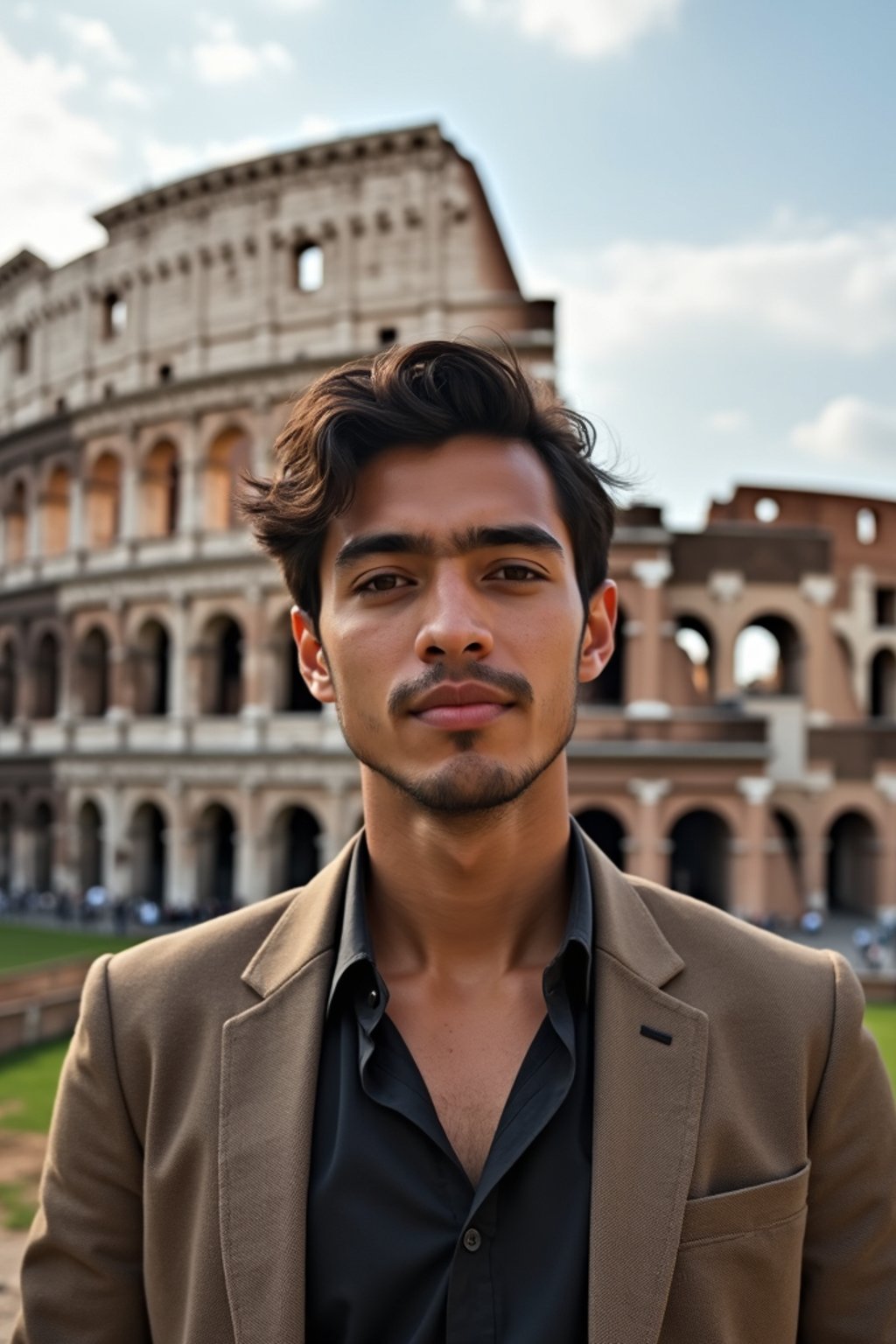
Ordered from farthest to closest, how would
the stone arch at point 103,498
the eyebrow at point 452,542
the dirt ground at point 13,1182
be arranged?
the stone arch at point 103,498 < the dirt ground at point 13,1182 < the eyebrow at point 452,542

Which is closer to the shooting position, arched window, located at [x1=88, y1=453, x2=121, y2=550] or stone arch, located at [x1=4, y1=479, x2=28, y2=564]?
arched window, located at [x1=88, y1=453, x2=121, y2=550]

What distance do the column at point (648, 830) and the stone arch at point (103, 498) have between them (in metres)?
15.7

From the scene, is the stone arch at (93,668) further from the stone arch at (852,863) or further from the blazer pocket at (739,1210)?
the blazer pocket at (739,1210)

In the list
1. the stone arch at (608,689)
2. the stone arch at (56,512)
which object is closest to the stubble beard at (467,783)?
the stone arch at (608,689)

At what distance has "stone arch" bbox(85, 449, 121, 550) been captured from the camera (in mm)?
26312

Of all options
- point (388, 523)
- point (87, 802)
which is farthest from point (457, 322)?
point (388, 523)

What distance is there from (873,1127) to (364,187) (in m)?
24.1

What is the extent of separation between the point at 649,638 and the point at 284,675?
8.82m

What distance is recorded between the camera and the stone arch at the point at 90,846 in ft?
84.9

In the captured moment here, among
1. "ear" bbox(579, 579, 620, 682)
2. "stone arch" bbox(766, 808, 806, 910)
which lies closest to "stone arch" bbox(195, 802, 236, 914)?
"stone arch" bbox(766, 808, 806, 910)

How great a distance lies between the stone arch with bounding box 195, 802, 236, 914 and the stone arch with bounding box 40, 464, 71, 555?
950cm

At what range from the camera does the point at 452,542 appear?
208 centimetres

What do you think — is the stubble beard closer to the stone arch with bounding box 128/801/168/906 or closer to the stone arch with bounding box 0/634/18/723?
the stone arch with bounding box 128/801/168/906

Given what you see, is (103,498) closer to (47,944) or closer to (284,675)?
(284,675)
